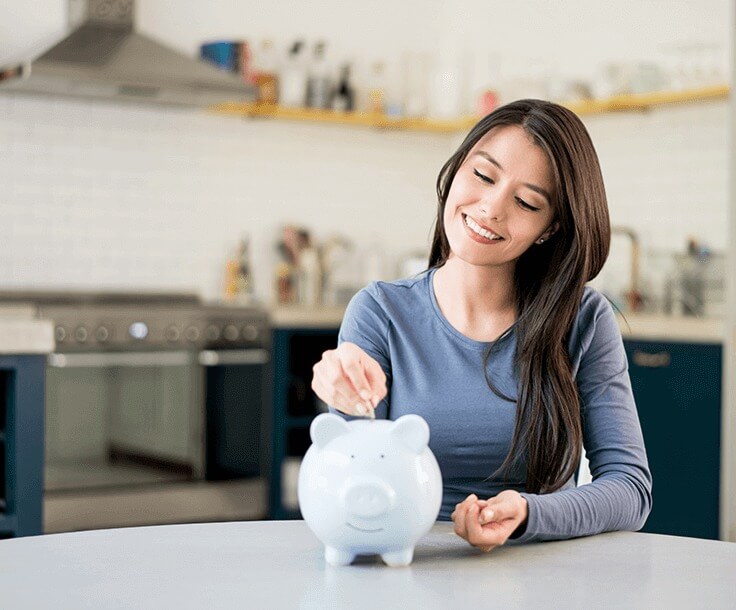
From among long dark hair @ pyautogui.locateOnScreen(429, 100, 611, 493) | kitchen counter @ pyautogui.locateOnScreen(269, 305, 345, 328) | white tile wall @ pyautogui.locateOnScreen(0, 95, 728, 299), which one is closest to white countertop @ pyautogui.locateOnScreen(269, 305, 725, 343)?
kitchen counter @ pyautogui.locateOnScreen(269, 305, 345, 328)

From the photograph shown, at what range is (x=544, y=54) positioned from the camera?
564 centimetres

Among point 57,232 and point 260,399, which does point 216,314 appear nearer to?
point 260,399

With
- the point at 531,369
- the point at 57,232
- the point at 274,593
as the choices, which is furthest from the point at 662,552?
the point at 57,232

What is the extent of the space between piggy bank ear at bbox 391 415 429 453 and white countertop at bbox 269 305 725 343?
259cm

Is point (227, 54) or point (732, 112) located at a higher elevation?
point (227, 54)

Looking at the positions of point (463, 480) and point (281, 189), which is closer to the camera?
point (463, 480)

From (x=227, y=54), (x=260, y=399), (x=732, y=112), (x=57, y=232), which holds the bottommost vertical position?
(x=260, y=399)

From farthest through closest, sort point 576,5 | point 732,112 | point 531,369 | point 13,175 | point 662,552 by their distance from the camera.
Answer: point 576,5
point 13,175
point 732,112
point 531,369
point 662,552

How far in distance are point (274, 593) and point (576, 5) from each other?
15.3 ft

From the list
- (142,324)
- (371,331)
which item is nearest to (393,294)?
(371,331)

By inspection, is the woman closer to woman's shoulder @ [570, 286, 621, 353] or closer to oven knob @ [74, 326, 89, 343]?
woman's shoulder @ [570, 286, 621, 353]

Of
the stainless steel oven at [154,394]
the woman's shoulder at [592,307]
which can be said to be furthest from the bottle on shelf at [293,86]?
the woman's shoulder at [592,307]

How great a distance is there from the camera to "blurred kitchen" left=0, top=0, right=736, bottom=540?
4.45 m

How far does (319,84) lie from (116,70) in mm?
1184
